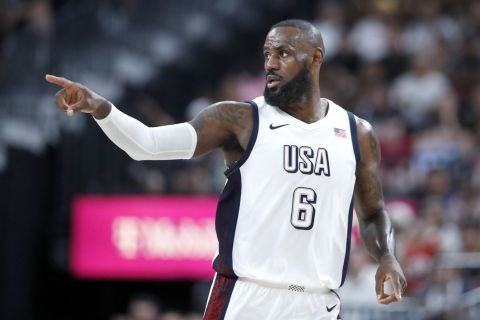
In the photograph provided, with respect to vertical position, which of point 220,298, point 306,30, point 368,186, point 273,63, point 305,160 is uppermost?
point 306,30

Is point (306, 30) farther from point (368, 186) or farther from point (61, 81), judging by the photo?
point (61, 81)

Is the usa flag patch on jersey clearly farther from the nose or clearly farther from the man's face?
the nose

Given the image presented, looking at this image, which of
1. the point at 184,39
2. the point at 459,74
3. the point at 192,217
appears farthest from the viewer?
the point at 184,39

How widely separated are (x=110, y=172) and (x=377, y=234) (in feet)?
29.5

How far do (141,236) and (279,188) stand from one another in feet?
27.9

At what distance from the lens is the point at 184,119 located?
55.5 feet

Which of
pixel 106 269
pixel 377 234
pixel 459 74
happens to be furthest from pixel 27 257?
pixel 377 234

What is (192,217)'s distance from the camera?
46.7ft

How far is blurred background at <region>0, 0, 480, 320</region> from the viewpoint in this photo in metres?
12.8

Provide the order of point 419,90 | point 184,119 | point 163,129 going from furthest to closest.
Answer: point 184,119 < point 419,90 < point 163,129

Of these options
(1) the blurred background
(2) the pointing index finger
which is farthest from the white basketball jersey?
(1) the blurred background

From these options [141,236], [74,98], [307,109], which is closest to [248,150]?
[307,109]

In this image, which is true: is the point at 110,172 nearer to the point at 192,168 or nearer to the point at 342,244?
the point at 192,168

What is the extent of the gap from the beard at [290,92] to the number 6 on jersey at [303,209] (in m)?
0.52
